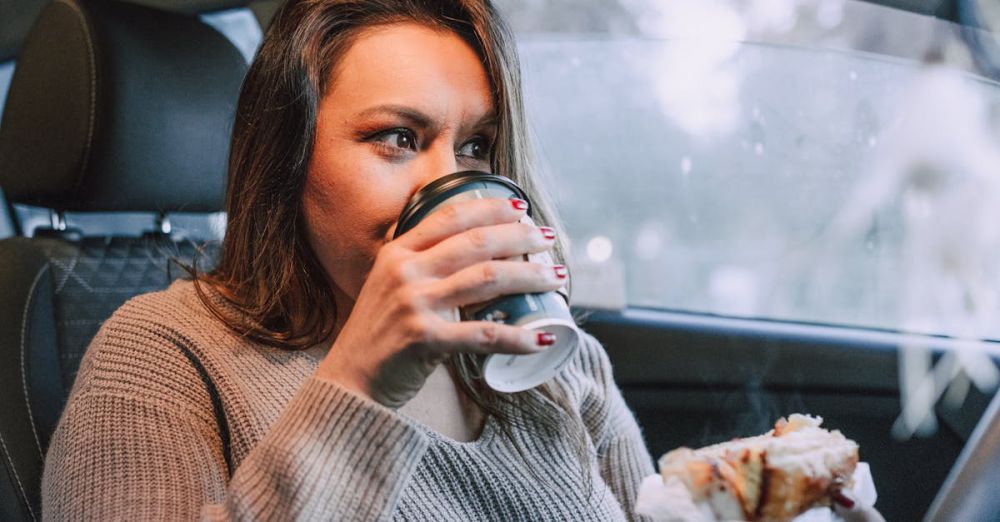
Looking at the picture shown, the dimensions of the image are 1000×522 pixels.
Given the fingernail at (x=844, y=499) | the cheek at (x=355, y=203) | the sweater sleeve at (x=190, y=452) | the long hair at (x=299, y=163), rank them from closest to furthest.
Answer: the fingernail at (x=844, y=499), the sweater sleeve at (x=190, y=452), the cheek at (x=355, y=203), the long hair at (x=299, y=163)

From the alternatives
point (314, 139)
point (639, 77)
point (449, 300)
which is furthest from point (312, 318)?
point (639, 77)

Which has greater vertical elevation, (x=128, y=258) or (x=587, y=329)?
(x=128, y=258)

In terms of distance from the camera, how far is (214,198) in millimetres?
1664

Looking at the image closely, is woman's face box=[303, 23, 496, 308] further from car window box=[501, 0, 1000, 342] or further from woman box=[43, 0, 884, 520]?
car window box=[501, 0, 1000, 342]

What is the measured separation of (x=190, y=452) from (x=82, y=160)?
2.19ft

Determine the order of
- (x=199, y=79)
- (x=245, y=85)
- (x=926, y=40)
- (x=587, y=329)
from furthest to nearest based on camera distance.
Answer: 1. (x=587, y=329)
2. (x=926, y=40)
3. (x=199, y=79)
4. (x=245, y=85)

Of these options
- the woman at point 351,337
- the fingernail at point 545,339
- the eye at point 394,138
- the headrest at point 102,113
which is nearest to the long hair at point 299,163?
the woman at point 351,337

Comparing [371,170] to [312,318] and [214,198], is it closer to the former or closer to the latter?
[312,318]

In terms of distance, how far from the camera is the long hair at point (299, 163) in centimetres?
118

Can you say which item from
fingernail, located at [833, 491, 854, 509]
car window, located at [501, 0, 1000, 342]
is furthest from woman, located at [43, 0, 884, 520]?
car window, located at [501, 0, 1000, 342]

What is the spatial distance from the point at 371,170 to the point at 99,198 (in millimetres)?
687

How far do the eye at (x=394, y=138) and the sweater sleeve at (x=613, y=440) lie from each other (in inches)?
21.3

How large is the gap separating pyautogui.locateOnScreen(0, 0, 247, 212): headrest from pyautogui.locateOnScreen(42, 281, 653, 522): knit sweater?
1.14 ft

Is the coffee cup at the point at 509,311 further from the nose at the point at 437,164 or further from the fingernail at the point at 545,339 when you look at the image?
the nose at the point at 437,164
